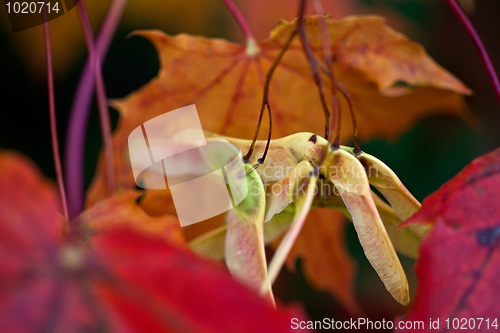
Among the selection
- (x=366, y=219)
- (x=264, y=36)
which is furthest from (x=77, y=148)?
(x=264, y=36)

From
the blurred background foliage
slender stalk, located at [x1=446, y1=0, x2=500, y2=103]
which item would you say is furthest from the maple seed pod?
the blurred background foliage

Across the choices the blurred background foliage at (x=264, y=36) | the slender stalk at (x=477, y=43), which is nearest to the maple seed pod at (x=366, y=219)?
the slender stalk at (x=477, y=43)

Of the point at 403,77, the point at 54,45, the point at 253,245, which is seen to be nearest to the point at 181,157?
the point at 253,245

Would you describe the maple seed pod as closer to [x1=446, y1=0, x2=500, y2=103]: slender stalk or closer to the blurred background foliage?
[x1=446, y1=0, x2=500, y2=103]: slender stalk

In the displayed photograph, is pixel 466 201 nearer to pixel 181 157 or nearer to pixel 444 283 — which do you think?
pixel 444 283

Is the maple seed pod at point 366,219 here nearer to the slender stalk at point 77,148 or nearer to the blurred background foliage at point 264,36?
the slender stalk at point 77,148

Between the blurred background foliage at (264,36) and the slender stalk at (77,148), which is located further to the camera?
the blurred background foliage at (264,36)
